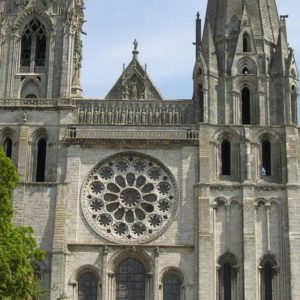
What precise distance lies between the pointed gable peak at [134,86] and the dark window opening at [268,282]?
9241 millimetres

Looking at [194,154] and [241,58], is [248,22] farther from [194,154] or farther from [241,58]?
[194,154]

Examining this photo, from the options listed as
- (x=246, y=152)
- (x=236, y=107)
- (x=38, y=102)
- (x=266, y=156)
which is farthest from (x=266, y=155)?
(x=38, y=102)

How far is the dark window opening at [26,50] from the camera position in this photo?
124ft

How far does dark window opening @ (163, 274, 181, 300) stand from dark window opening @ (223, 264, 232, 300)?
1.92 meters

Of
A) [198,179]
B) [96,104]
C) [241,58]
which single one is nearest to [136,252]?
[198,179]

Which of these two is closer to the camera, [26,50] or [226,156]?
[226,156]

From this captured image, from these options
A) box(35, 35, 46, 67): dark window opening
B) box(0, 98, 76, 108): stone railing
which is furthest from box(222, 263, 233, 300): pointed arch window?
box(35, 35, 46, 67): dark window opening

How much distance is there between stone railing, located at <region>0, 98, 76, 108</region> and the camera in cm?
3569

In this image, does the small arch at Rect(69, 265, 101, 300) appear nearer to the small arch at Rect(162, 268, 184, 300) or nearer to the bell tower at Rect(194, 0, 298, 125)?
the small arch at Rect(162, 268, 184, 300)

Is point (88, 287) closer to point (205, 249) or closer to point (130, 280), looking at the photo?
point (130, 280)

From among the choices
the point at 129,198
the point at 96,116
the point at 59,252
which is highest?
the point at 96,116

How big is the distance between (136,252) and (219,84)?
28.5ft

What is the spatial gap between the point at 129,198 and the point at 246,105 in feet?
23.0

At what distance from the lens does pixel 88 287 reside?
1312 inches
